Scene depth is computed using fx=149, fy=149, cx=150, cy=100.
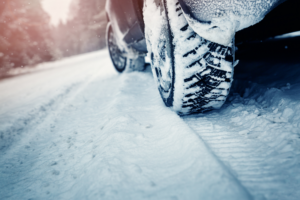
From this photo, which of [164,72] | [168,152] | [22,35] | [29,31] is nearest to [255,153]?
[168,152]

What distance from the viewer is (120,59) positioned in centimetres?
360

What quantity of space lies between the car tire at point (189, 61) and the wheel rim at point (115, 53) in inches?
94.3

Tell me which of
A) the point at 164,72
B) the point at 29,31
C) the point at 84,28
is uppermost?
the point at 84,28

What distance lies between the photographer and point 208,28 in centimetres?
87

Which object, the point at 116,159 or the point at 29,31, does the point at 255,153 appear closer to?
the point at 116,159

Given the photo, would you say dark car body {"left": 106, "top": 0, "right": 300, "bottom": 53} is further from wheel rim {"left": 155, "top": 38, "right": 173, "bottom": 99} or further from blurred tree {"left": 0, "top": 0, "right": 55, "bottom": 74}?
blurred tree {"left": 0, "top": 0, "right": 55, "bottom": 74}

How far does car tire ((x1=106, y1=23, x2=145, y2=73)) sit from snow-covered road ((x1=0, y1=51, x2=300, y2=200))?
5.58 ft

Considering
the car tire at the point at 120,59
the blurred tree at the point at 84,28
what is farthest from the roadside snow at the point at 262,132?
the blurred tree at the point at 84,28

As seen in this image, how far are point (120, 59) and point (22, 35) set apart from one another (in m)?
13.6

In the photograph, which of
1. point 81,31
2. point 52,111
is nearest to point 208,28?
point 52,111

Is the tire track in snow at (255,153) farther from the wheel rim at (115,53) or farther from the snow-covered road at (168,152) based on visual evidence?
the wheel rim at (115,53)

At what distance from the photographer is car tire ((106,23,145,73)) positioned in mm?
3311

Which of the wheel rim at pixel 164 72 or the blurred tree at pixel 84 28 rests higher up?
the blurred tree at pixel 84 28

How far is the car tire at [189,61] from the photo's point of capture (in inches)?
39.2
